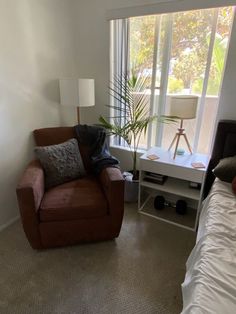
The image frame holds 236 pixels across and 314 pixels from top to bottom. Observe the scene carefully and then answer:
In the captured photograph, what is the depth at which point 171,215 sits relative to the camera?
232 centimetres

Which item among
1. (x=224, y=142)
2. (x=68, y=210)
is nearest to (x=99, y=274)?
(x=68, y=210)

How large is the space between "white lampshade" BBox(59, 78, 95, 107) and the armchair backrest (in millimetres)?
307

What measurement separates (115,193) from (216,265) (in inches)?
37.0

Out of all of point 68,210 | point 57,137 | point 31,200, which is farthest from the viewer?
point 57,137

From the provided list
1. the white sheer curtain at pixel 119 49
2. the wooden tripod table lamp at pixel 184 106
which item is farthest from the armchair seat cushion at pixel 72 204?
the white sheer curtain at pixel 119 49

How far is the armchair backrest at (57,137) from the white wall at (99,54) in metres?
0.59

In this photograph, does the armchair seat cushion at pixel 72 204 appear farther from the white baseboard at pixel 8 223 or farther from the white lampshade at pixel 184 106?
the white lampshade at pixel 184 106

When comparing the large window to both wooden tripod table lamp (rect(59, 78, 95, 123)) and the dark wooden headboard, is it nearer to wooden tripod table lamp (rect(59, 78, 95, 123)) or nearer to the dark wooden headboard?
the dark wooden headboard

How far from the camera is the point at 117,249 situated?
6.12 ft

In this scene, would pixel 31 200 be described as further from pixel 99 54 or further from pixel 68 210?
pixel 99 54

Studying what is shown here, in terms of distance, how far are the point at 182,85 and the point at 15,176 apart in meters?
1.97

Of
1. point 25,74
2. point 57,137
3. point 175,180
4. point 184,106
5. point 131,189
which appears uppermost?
point 25,74

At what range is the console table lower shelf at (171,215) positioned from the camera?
2193 mm

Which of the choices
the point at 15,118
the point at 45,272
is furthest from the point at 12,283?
the point at 15,118
